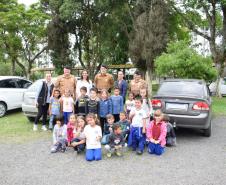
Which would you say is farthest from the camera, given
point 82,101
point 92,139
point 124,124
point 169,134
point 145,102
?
point 82,101

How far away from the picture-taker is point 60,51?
26.5m

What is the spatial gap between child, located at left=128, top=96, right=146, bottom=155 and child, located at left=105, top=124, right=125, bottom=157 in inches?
15.1

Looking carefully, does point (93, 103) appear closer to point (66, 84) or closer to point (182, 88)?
point (66, 84)

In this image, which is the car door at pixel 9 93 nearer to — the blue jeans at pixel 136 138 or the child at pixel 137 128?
the child at pixel 137 128

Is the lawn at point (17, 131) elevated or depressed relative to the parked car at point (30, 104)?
depressed

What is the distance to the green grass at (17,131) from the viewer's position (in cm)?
797

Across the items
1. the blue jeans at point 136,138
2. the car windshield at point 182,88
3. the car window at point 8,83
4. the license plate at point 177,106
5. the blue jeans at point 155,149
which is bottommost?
the blue jeans at point 155,149

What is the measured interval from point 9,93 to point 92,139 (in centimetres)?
665

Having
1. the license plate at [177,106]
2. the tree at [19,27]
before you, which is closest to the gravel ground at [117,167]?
the license plate at [177,106]

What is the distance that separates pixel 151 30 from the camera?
20.9 m

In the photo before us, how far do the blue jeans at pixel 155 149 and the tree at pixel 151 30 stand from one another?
14084mm

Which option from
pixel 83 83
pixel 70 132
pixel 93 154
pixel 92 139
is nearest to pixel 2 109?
pixel 83 83

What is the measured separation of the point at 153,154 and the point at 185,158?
2.29ft

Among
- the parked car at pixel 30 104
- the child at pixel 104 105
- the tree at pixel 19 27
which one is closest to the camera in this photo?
the child at pixel 104 105
